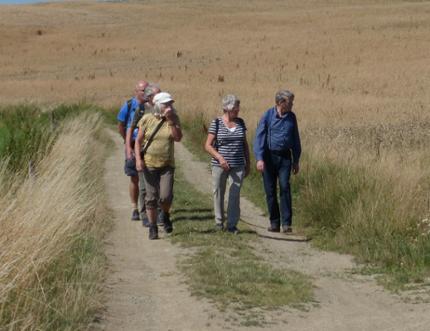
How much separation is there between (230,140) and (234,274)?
2566 mm

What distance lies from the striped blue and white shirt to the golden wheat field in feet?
8.95

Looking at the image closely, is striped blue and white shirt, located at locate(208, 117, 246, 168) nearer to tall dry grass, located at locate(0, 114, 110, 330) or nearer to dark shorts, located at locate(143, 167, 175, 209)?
dark shorts, located at locate(143, 167, 175, 209)

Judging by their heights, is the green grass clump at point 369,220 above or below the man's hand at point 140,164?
below

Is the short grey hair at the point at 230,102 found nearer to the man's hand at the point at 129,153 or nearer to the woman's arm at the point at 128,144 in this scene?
the woman's arm at the point at 128,144

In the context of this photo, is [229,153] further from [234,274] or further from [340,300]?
[340,300]

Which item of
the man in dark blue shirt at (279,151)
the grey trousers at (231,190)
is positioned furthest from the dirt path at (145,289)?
the man in dark blue shirt at (279,151)

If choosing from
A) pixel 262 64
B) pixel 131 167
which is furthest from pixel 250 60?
pixel 131 167

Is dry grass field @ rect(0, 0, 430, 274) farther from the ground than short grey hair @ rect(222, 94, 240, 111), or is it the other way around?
short grey hair @ rect(222, 94, 240, 111)

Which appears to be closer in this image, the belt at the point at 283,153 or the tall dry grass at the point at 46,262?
the tall dry grass at the point at 46,262

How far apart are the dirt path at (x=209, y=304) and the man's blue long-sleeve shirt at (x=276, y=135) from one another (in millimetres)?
1125

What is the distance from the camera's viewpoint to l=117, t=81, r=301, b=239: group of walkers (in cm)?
965

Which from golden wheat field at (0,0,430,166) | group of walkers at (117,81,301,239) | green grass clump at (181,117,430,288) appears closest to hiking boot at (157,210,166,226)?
group of walkers at (117,81,301,239)

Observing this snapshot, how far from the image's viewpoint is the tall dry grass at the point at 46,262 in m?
5.68

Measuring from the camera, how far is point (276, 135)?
34.0ft
